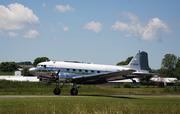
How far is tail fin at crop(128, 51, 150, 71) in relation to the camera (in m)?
56.7

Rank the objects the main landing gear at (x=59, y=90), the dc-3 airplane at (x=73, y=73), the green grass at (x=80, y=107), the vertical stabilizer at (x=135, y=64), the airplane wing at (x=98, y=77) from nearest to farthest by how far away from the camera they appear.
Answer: the green grass at (x=80, y=107)
the dc-3 airplane at (x=73, y=73)
the airplane wing at (x=98, y=77)
the main landing gear at (x=59, y=90)
the vertical stabilizer at (x=135, y=64)

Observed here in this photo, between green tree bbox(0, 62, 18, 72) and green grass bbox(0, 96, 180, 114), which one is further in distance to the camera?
green tree bbox(0, 62, 18, 72)

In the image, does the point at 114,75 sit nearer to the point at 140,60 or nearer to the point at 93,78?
the point at 93,78

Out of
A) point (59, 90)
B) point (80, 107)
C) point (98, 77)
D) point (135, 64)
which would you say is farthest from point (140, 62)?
point (80, 107)

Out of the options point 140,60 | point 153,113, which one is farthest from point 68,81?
point 153,113

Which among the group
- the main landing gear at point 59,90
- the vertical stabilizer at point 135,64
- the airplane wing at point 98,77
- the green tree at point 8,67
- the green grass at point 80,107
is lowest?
the green grass at point 80,107

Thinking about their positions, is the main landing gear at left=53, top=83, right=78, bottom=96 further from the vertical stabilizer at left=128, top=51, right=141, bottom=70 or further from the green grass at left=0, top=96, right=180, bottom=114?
the green grass at left=0, top=96, right=180, bottom=114

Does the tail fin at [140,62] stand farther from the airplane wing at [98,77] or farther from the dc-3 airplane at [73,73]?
the airplane wing at [98,77]

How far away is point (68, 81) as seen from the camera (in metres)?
48.4

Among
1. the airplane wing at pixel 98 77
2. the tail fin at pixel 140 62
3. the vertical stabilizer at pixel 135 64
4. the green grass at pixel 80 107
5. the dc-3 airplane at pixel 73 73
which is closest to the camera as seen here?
the green grass at pixel 80 107

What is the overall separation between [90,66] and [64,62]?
3.52 meters

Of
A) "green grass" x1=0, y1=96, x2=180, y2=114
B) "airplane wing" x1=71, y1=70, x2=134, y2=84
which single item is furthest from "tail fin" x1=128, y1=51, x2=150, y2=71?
"green grass" x1=0, y1=96, x2=180, y2=114

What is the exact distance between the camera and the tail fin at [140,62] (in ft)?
186

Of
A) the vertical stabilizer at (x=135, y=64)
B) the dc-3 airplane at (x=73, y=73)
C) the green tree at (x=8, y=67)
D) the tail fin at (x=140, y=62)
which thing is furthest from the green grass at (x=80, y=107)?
the green tree at (x=8, y=67)
